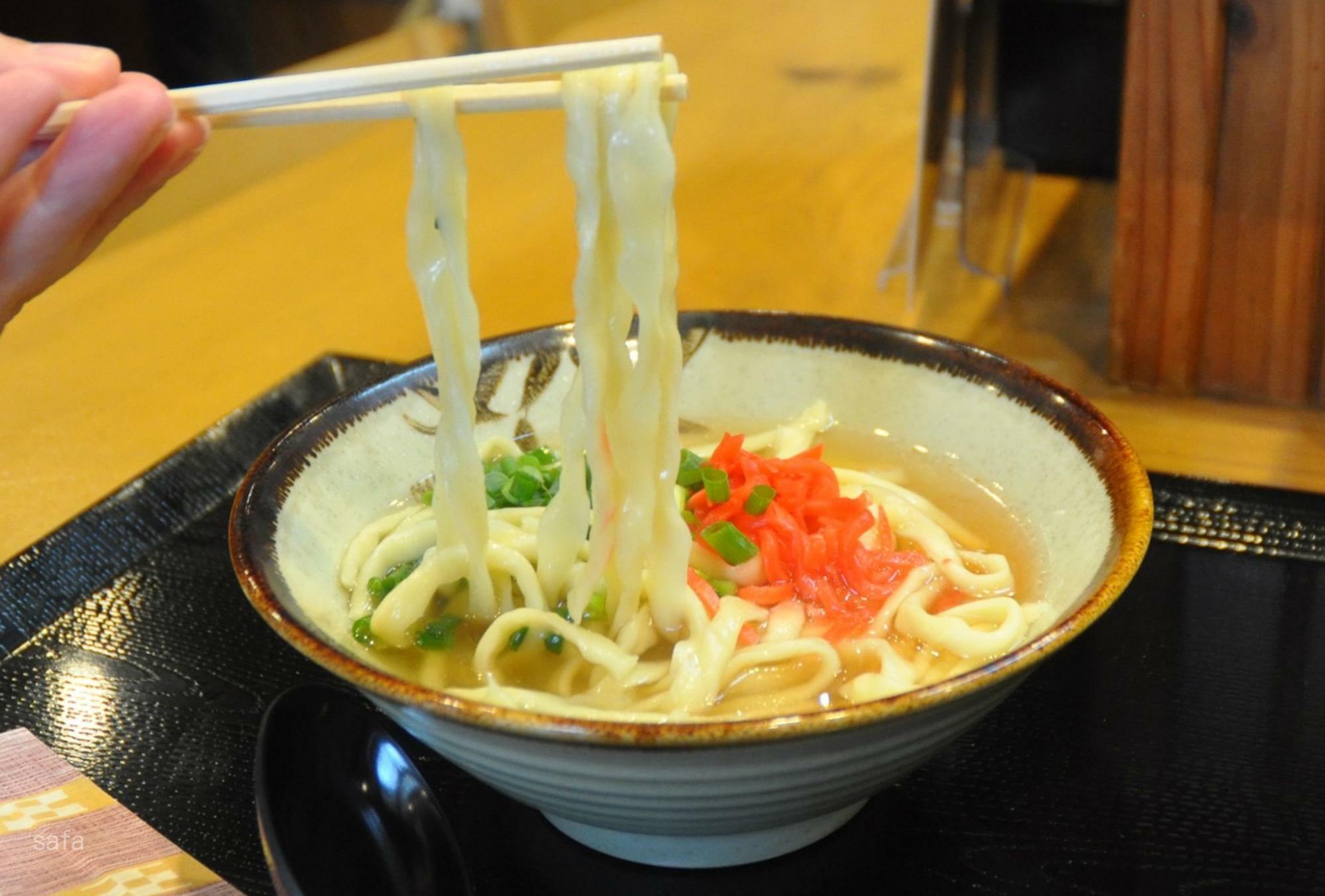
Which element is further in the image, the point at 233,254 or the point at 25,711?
the point at 233,254

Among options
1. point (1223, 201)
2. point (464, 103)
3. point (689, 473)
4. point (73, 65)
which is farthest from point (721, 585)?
point (1223, 201)

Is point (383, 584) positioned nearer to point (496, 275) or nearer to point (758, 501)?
point (758, 501)

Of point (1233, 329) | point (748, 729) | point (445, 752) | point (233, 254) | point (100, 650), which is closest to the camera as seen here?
point (748, 729)

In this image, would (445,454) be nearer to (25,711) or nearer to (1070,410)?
(25,711)

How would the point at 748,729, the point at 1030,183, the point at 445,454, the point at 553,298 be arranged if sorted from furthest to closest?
the point at 1030,183 < the point at 553,298 < the point at 445,454 < the point at 748,729

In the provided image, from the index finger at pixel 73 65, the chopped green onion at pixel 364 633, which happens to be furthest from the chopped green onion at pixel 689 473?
the index finger at pixel 73 65

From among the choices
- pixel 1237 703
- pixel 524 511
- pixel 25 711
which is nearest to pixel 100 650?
pixel 25 711

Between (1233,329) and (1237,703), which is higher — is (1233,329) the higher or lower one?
the higher one
